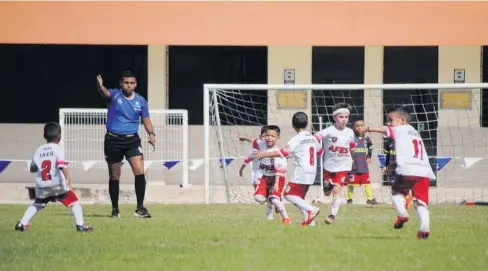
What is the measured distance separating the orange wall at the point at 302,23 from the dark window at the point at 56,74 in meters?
1.17

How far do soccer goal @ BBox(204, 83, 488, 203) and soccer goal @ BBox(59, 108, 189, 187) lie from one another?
0.70 metres

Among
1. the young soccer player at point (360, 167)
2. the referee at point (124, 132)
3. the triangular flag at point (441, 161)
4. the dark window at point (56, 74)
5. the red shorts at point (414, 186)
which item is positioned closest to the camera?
the red shorts at point (414, 186)

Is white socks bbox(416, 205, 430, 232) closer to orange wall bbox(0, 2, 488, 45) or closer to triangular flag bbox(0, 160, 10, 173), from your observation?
orange wall bbox(0, 2, 488, 45)

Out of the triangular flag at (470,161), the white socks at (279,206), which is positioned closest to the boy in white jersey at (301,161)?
the white socks at (279,206)

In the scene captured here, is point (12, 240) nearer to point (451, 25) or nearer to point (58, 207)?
point (58, 207)

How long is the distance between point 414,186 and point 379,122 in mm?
13911

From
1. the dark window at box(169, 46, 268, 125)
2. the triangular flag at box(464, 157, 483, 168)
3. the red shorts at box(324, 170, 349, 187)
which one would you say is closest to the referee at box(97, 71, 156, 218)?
the red shorts at box(324, 170, 349, 187)

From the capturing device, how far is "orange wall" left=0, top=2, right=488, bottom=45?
26.8 metres

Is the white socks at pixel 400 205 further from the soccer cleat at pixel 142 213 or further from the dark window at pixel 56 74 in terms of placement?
the dark window at pixel 56 74

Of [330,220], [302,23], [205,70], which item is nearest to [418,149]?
[330,220]

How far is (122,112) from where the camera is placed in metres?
16.0

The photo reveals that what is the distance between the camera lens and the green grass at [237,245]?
10.2m

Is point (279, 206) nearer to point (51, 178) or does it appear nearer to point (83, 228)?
point (83, 228)

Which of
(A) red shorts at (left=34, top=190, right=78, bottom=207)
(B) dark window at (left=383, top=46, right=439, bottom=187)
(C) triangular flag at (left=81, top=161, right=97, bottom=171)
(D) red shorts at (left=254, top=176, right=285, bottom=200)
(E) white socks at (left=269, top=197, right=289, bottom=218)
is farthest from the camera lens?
(B) dark window at (left=383, top=46, right=439, bottom=187)
